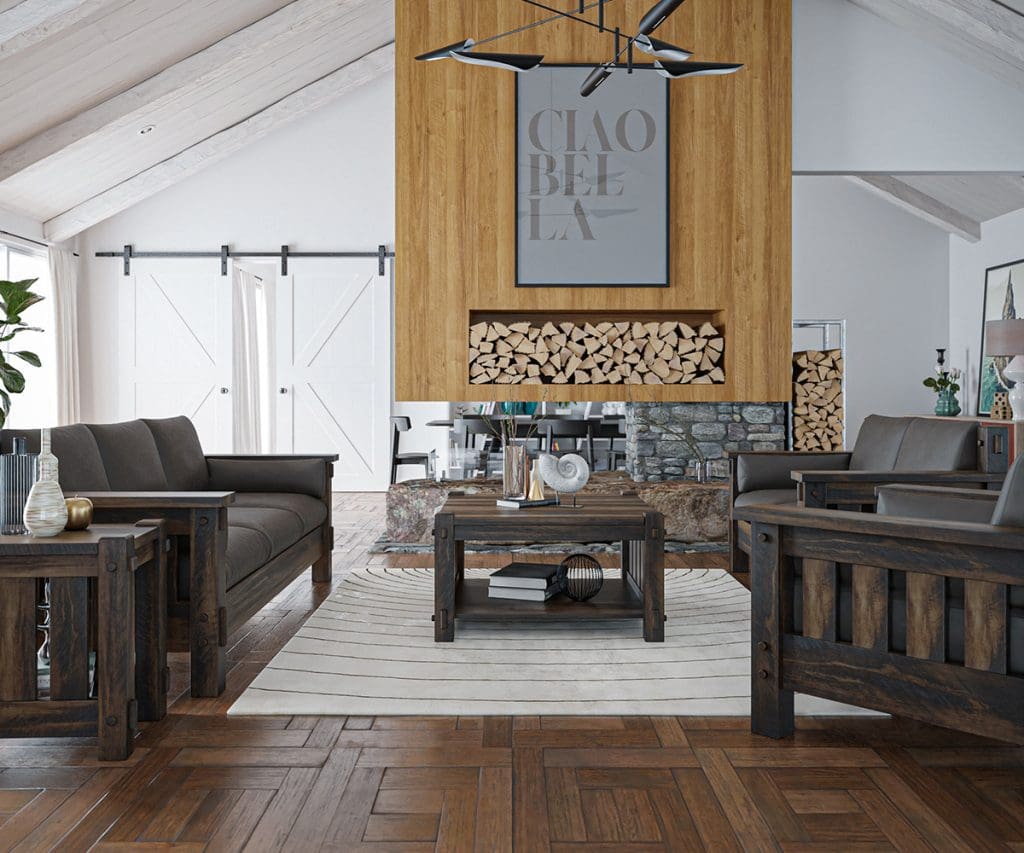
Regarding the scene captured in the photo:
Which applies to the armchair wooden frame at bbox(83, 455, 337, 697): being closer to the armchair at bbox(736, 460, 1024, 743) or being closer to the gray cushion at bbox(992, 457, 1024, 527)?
the armchair at bbox(736, 460, 1024, 743)

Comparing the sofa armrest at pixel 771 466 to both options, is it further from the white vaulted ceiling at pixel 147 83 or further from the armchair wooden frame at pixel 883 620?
the white vaulted ceiling at pixel 147 83

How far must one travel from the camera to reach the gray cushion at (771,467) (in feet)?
16.5

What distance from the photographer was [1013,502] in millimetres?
2275

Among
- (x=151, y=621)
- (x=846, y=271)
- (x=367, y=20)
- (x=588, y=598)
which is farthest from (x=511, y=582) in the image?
(x=846, y=271)

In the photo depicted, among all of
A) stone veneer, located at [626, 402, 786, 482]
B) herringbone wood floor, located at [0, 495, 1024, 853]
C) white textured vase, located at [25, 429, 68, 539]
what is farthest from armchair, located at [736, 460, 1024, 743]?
stone veneer, located at [626, 402, 786, 482]

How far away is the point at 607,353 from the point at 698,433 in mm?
880

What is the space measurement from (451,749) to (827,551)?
1.13 meters

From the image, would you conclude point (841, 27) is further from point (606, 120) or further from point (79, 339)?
point (79, 339)

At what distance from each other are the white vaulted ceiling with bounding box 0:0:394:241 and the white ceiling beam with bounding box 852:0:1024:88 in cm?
385

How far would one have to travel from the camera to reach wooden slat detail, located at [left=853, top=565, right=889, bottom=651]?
8.08ft

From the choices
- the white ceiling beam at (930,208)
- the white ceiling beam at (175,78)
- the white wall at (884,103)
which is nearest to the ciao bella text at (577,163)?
the white wall at (884,103)

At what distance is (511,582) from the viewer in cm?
385

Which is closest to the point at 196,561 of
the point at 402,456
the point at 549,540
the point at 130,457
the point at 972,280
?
the point at 130,457

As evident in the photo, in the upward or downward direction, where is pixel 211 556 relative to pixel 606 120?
downward
